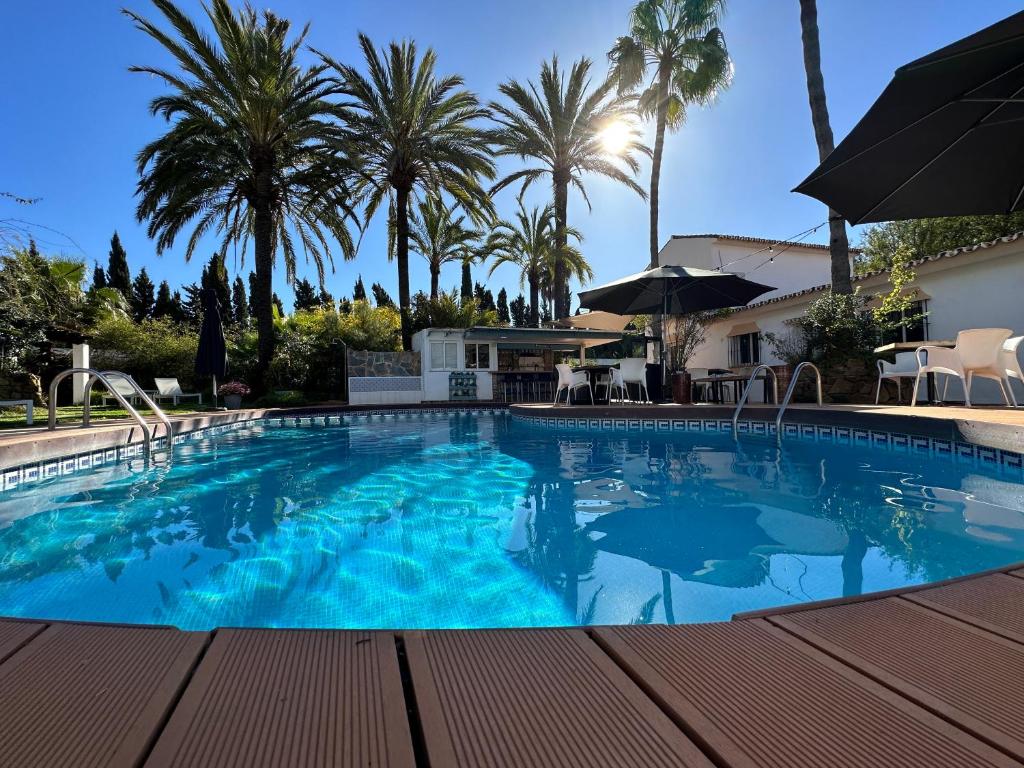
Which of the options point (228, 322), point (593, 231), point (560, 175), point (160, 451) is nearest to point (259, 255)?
point (160, 451)

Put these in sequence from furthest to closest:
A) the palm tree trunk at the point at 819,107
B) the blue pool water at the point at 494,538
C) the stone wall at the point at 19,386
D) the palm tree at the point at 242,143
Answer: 1. the palm tree at the point at 242,143
2. the stone wall at the point at 19,386
3. the palm tree trunk at the point at 819,107
4. the blue pool water at the point at 494,538

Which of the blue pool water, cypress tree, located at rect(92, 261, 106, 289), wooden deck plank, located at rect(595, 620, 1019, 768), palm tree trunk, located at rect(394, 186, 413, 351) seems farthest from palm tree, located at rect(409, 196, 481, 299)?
cypress tree, located at rect(92, 261, 106, 289)

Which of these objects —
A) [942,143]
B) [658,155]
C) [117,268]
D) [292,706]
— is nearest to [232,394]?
[292,706]

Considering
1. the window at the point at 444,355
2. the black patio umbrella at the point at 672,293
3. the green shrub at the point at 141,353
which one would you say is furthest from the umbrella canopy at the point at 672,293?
the green shrub at the point at 141,353

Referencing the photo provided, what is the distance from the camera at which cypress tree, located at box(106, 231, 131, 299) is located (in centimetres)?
3181

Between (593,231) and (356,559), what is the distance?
21503 mm

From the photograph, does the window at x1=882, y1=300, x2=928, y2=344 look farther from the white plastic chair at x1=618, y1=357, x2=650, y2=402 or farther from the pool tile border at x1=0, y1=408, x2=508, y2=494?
the pool tile border at x1=0, y1=408, x2=508, y2=494

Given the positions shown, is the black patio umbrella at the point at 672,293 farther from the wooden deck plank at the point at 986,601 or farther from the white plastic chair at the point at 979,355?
the wooden deck plank at the point at 986,601

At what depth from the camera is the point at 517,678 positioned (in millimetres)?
1108

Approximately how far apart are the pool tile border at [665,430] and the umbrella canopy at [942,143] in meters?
2.54

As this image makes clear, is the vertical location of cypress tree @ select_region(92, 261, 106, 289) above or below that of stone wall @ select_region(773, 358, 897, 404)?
above

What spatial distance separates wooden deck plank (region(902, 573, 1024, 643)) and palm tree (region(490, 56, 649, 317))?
1716cm

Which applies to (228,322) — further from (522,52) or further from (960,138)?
(960,138)

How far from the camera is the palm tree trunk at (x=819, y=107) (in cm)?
1031
